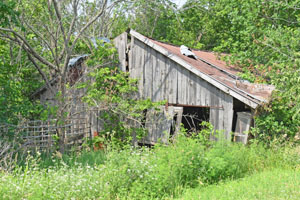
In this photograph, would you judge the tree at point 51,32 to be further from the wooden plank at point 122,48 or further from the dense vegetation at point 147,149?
the wooden plank at point 122,48

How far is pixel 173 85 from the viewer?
11320 millimetres

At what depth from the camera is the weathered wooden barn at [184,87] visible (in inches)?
380

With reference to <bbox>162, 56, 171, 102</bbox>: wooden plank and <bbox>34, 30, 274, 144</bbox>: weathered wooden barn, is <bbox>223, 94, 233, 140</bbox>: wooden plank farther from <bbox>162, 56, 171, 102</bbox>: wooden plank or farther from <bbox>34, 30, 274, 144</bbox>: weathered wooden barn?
<bbox>162, 56, 171, 102</bbox>: wooden plank

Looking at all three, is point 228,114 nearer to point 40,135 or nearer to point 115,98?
point 115,98

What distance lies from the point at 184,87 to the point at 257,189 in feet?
17.6

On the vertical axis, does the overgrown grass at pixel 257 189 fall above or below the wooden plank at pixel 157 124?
below

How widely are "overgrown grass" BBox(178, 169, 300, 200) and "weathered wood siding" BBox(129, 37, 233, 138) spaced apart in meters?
2.79

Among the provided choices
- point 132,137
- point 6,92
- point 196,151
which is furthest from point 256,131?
point 6,92

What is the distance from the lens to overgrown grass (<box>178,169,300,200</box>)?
585 cm

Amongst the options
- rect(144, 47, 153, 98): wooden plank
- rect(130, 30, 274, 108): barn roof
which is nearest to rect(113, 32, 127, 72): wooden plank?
rect(130, 30, 274, 108): barn roof

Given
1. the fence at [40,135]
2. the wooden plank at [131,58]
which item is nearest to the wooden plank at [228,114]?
the wooden plank at [131,58]

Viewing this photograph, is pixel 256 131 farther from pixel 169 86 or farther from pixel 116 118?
pixel 116 118

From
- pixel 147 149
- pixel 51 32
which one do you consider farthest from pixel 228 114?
pixel 51 32

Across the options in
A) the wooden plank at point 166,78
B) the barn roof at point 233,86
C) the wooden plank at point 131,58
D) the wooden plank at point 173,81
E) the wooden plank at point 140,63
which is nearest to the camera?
the barn roof at point 233,86
